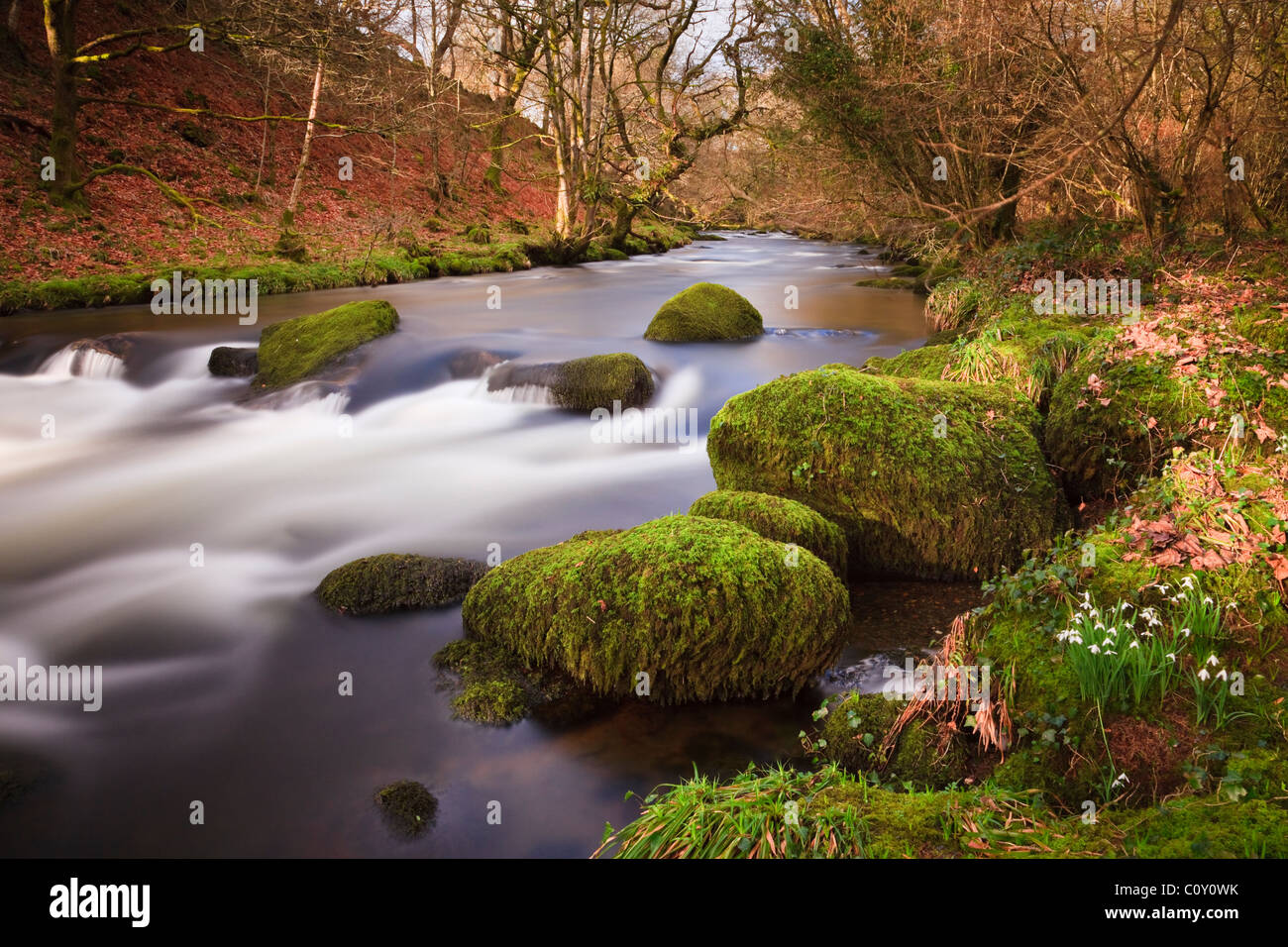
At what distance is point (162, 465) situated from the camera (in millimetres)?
8836

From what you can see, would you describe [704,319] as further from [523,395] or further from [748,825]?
[748,825]

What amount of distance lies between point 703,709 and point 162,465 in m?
7.10

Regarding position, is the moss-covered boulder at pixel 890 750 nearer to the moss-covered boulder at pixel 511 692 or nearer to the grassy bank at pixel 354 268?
the moss-covered boulder at pixel 511 692

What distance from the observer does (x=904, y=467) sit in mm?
5949

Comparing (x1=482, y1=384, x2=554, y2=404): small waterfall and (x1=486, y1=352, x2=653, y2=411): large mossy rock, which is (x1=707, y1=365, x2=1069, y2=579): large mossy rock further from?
(x1=482, y1=384, x2=554, y2=404): small waterfall

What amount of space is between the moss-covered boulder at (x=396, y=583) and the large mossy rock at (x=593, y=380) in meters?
4.52

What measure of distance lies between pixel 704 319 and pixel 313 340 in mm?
6056

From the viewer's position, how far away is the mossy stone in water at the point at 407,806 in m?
3.89

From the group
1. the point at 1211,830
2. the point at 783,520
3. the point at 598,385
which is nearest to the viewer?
the point at 1211,830

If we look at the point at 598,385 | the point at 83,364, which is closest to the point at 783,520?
the point at 598,385

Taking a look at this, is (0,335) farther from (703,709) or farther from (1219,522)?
(1219,522)

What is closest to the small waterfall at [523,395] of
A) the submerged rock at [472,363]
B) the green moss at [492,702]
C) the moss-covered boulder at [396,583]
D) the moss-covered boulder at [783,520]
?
the submerged rock at [472,363]

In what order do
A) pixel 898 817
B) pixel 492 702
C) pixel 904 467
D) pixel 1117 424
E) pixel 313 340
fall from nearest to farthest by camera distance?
pixel 898 817
pixel 492 702
pixel 904 467
pixel 1117 424
pixel 313 340

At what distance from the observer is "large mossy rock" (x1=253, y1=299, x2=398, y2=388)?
36.5 ft
